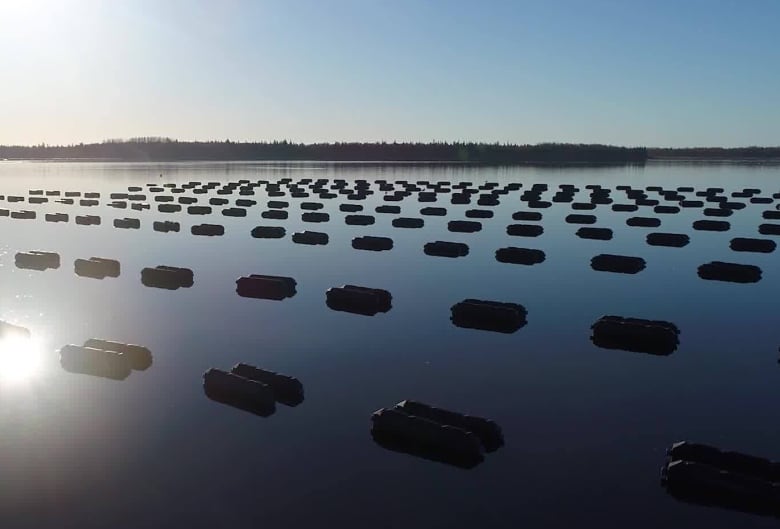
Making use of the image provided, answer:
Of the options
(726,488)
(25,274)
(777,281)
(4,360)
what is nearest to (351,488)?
(726,488)

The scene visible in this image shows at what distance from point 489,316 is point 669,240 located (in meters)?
34.2

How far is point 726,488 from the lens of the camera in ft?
55.1

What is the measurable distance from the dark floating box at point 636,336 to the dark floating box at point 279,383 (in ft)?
47.1

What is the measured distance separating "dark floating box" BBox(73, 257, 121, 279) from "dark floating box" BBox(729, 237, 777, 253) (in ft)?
171

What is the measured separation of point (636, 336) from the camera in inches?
1192

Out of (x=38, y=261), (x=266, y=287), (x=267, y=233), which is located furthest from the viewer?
(x=267, y=233)

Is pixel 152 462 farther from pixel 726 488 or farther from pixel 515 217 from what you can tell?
pixel 515 217

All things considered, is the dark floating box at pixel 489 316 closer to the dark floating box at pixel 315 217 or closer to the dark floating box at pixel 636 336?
the dark floating box at pixel 636 336

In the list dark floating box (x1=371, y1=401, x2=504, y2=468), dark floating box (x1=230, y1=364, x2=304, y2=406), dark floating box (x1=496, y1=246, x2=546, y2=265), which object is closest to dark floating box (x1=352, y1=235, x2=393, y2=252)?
dark floating box (x1=496, y1=246, x2=546, y2=265)

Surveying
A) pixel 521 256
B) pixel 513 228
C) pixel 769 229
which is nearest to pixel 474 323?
pixel 521 256

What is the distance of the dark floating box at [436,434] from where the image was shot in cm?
1930

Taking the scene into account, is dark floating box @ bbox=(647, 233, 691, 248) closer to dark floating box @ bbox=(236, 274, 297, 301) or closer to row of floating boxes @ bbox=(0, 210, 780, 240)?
row of floating boxes @ bbox=(0, 210, 780, 240)

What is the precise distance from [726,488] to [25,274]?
161 feet

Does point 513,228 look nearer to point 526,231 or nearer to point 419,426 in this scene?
point 526,231
